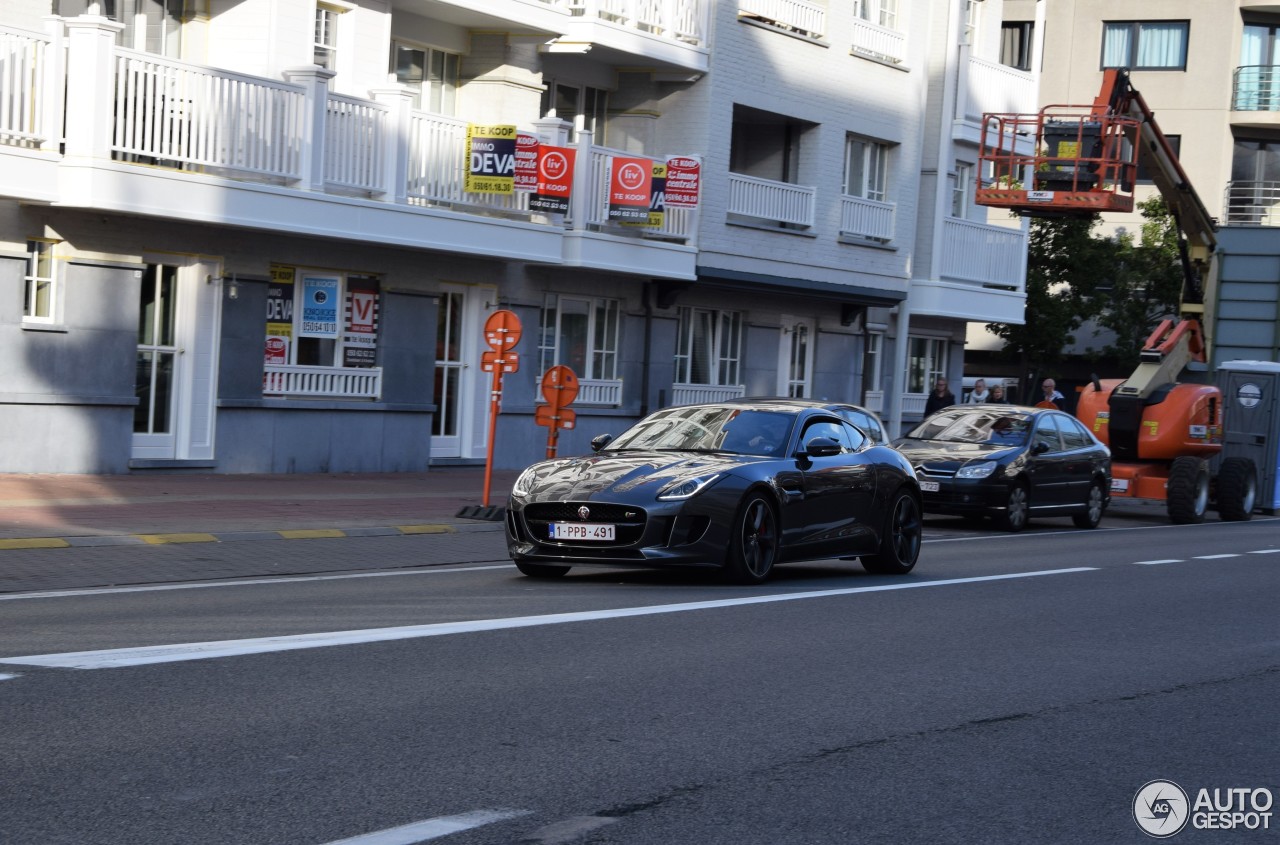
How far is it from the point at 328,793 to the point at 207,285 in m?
15.9

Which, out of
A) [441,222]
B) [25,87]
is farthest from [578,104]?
[25,87]

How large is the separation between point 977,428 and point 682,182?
6253mm

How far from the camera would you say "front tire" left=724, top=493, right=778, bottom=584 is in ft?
42.9

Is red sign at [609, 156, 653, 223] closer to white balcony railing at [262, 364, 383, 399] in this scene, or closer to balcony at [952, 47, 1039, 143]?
white balcony railing at [262, 364, 383, 399]

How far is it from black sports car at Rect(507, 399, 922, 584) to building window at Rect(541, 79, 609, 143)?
13318 mm

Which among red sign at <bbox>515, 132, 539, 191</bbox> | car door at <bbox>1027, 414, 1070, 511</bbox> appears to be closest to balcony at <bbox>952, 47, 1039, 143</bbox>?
car door at <bbox>1027, 414, 1070, 511</bbox>

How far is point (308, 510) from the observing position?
1794cm

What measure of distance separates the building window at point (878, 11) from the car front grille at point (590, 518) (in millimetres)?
21242

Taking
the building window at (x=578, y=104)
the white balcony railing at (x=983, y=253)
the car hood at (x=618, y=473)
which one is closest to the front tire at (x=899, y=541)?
the car hood at (x=618, y=473)

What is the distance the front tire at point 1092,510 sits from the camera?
77.9 feet

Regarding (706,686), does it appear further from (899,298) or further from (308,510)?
(899,298)

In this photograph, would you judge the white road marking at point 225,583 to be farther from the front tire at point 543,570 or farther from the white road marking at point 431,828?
the white road marking at point 431,828

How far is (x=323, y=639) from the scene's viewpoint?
9516 mm

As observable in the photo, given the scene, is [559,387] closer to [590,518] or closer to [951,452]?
[951,452]
